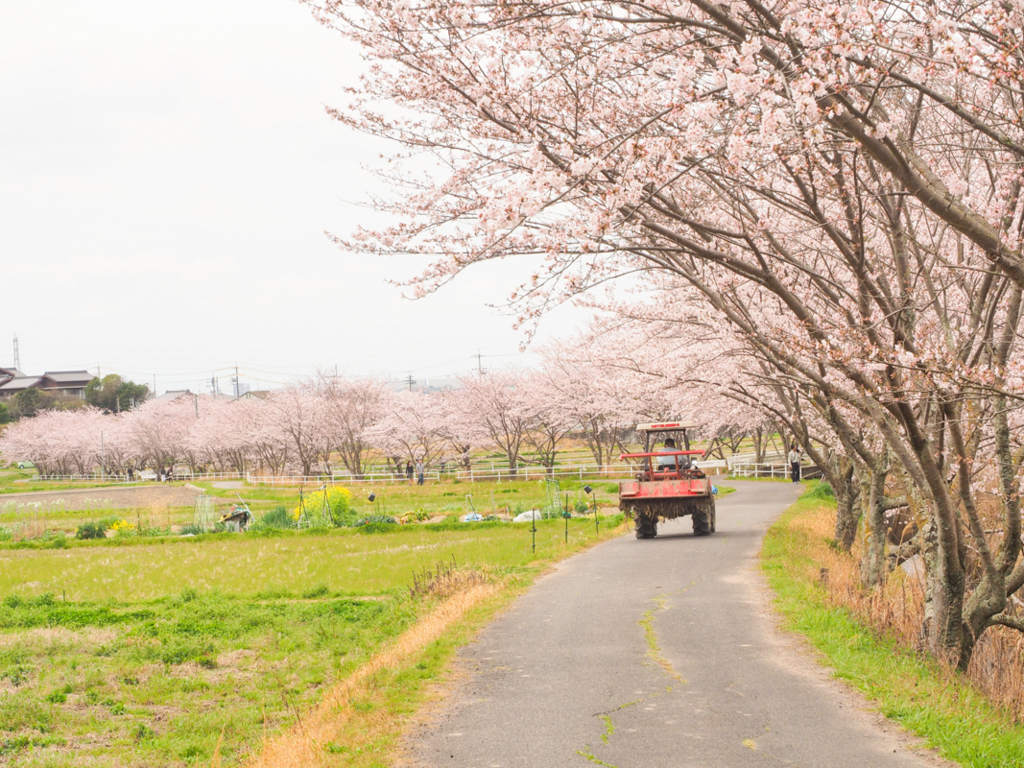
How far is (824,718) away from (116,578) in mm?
15129

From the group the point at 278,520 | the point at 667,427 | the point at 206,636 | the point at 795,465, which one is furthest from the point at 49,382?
the point at 206,636

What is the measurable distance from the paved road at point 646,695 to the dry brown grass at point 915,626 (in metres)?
1.10

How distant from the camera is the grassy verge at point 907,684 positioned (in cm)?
570

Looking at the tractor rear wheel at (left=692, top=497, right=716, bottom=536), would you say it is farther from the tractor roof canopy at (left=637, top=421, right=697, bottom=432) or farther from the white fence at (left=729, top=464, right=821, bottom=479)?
the white fence at (left=729, top=464, right=821, bottom=479)

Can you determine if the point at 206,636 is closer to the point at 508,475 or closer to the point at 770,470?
the point at 508,475

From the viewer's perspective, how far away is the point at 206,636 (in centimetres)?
1151

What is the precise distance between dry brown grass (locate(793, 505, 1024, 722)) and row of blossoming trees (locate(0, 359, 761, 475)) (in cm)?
1828

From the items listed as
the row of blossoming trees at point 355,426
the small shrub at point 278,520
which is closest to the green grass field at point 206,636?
the small shrub at point 278,520

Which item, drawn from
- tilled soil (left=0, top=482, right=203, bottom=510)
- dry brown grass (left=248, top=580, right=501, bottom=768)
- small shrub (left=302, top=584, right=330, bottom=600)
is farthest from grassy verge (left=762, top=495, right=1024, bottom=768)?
tilled soil (left=0, top=482, right=203, bottom=510)

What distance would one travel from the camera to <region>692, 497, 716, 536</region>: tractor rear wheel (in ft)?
65.0

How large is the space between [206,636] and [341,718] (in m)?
5.42

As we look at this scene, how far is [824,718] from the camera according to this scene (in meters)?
6.50

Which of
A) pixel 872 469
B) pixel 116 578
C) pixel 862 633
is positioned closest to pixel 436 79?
pixel 862 633

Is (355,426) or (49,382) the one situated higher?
(49,382)
